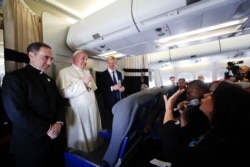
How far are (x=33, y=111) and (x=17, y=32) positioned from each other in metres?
1.10

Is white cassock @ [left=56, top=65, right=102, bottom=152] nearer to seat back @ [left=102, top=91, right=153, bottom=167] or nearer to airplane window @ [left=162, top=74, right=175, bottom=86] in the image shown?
seat back @ [left=102, top=91, right=153, bottom=167]

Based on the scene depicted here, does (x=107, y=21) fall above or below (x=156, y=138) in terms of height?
above

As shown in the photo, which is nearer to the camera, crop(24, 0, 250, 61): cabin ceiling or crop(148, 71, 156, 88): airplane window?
crop(24, 0, 250, 61): cabin ceiling

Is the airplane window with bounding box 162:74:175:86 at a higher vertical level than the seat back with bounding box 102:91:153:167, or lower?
higher

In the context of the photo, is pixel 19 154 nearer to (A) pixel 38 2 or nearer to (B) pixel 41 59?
(B) pixel 41 59

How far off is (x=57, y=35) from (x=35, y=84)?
1219 millimetres

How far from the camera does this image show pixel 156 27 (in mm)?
1740

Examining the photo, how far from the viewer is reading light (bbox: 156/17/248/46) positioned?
1851 mm

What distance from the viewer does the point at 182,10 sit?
1.46 m

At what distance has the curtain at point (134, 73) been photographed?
14.8 feet

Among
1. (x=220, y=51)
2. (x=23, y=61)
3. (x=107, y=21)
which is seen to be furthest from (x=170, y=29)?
(x=220, y=51)

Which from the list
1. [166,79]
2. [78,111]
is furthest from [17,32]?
[166,79]

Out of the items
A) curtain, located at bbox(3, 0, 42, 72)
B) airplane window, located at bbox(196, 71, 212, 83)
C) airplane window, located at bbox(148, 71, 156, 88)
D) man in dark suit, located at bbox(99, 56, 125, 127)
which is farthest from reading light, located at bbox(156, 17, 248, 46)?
airplane window, located at bbox(196, 71, 212, 83)

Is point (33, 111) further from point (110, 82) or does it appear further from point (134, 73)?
point (134, 73)
